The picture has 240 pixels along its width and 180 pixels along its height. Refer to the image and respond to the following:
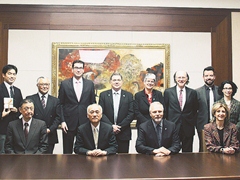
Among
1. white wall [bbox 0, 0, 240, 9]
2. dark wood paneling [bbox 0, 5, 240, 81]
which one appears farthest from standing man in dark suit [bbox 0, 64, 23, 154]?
white wall [bbox 0, 0, 240, 9]

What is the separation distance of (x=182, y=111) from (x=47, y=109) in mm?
1751

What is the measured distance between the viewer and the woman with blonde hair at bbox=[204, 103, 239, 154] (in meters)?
3.71

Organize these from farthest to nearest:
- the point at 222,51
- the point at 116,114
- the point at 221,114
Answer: the point at 222,51 < the point at 116,114 < the point at 221,114

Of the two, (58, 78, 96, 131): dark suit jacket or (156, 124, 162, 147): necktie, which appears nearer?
(156, 124, 162, 147): necktie

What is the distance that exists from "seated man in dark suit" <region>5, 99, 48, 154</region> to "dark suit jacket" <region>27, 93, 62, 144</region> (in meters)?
0.42

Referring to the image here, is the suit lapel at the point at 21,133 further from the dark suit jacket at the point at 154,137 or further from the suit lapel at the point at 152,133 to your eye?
the suit lapel at the point at 152,133

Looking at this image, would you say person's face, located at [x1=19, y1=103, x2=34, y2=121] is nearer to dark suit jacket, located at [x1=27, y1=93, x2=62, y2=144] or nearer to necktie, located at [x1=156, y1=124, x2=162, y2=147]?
dark suit jacket, located at [x1=27, y1=93, x2=62, y2=144]

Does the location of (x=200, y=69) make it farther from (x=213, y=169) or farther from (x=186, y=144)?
(x=213, y=169)

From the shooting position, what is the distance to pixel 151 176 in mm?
2453

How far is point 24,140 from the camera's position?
12.6 feet

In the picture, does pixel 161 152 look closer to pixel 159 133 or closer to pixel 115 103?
pixel 159 133

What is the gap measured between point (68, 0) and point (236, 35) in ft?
9.71

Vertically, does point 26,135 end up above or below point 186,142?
above

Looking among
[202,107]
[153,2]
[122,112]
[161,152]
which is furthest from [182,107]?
[153,2]
